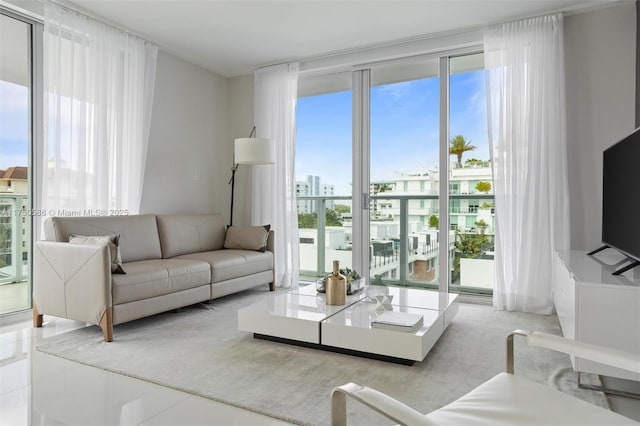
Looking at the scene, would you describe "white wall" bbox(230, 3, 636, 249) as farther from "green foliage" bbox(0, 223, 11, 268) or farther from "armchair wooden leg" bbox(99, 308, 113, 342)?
"green foliage" bbox(0, 223, 11, 268)

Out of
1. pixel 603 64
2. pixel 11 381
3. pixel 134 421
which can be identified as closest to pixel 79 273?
pixel 11 381

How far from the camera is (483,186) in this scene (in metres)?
4.22

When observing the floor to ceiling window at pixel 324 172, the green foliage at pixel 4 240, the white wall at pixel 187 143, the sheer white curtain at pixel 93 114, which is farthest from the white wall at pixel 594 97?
the green foliage at pixel 4 240

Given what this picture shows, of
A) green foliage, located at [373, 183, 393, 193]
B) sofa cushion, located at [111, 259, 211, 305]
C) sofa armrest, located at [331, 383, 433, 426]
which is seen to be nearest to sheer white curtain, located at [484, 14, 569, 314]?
green foliage, located at [373, 183, 393, 193]

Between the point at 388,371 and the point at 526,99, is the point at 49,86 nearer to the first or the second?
the point at 388,371

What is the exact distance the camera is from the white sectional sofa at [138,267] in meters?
2.92

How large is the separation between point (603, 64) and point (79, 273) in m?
4.55

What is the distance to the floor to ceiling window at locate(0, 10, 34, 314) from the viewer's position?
3.41m

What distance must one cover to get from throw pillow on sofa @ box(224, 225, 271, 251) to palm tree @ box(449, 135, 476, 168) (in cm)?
213

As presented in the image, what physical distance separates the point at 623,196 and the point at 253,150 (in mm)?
3223

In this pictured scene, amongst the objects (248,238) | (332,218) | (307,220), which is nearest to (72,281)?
(248,238)

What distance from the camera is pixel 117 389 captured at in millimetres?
2152

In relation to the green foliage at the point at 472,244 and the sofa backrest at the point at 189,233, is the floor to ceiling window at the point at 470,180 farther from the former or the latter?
the sofa backrest at the point at 189,233

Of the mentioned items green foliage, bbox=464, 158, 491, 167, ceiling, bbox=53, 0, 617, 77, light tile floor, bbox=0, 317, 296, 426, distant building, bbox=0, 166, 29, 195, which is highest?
ceiling, bbox=53, 0, 617, 77
